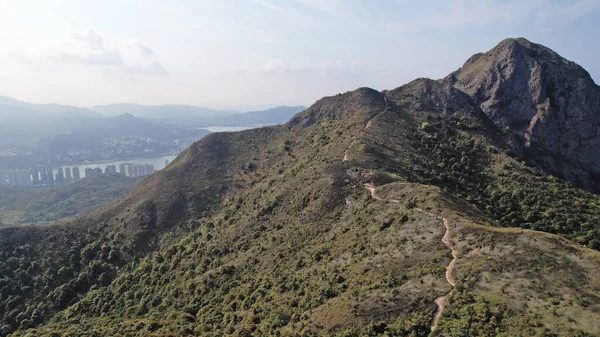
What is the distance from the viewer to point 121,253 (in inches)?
2517

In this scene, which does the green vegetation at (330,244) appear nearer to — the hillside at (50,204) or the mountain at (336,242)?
the mountain at (336,242)

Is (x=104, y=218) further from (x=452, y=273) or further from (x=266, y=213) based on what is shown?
(x=452, y=273)

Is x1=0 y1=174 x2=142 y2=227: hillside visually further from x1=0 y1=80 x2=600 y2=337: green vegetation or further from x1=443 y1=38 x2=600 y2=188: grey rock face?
x1=443 y1=38 x2=600 y2=188: grey rock face

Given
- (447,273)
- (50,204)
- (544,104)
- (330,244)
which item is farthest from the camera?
(50,204)

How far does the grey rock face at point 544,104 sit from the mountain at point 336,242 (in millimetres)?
3688

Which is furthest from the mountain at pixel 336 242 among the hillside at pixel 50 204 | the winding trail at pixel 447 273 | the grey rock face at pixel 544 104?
the hillside at pixel 50 204

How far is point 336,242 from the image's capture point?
133ft

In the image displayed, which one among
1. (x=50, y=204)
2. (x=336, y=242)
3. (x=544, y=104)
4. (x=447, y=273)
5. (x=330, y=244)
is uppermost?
(x=544, y=104)

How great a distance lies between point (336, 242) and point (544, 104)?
289ft

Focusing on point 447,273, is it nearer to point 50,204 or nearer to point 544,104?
point 544,104

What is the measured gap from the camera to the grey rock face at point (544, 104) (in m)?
94.6

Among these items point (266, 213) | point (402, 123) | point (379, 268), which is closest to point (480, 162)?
point (402, 123)

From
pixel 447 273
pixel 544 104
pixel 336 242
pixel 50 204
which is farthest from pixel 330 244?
pixel 50 204

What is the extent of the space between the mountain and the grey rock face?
369 centimetres
